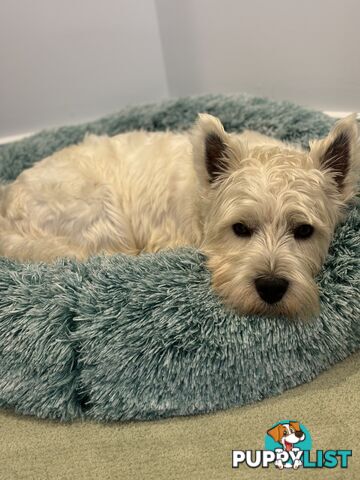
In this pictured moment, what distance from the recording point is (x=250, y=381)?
1872 millimetres

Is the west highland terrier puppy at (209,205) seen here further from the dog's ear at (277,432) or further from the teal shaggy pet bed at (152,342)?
the dog's ear at (277,432)

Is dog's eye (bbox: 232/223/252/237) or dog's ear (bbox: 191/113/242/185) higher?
dog's ear (bbox: 191/113/242/185)

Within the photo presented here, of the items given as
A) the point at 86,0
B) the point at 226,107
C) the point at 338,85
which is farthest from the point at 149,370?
the point at 86,0

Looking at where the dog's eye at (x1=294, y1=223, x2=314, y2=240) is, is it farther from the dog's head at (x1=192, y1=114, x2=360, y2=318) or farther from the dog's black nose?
the dog's black nose

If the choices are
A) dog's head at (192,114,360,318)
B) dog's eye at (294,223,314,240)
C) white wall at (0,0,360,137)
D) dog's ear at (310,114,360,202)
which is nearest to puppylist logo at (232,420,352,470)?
dog's head at (192,114,360,318)

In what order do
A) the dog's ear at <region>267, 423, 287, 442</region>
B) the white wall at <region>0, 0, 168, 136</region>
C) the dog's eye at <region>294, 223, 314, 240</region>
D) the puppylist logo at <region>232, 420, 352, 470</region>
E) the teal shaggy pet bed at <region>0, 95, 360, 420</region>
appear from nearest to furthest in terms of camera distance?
the puppylist logo at <region>232, 420, 352, 470</region>
the dog's ear at <region>267, 423, 287, 442</region>
the teal shaggy pet bed at <region>0, 95, 360, 420</region>
the dog's eye at <region>294, 223, 314, 240</region>
the white wall at <region>0, 0, 168, 136</region>

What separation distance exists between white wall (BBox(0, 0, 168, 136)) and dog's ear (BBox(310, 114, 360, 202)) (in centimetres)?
234

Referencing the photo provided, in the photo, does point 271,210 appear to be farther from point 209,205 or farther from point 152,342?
point 152,342

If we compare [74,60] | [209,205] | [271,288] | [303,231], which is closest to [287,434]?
[271,288]

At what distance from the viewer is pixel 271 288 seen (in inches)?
71.8

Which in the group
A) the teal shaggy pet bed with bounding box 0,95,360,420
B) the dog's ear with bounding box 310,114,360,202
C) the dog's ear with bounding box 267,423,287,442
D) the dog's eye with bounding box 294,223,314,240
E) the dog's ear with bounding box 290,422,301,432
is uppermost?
the dog's ear with bounding box 310,114,360,202

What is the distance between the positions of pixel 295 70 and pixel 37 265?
87.8 inches

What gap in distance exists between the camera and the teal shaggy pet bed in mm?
1873

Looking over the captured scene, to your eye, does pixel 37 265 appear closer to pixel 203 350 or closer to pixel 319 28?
pixel 203 350
